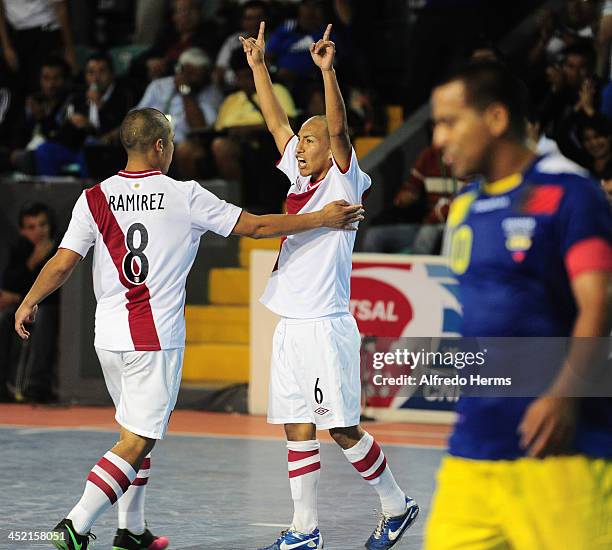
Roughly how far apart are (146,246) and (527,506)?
3294mm

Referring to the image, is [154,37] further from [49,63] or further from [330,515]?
[330,515]

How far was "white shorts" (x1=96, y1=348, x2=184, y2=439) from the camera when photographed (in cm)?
679

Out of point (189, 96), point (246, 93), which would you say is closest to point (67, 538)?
point (246, 93)

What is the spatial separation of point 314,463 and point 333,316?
756mm

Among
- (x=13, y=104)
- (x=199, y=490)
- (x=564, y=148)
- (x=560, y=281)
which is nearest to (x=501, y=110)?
(x=560, y=281)

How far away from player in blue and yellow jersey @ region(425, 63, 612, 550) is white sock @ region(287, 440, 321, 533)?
297cm

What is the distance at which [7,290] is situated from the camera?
14.6 meters

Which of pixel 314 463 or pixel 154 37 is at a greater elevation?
pixel 154 37

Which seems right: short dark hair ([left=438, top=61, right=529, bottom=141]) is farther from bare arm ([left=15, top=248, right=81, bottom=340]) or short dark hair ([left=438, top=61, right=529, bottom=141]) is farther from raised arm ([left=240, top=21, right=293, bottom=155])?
raised arm ([left=240, top=21, right=293, bottom=155])

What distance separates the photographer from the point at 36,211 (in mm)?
14336

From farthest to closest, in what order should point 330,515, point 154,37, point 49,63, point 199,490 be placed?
point 154,37 → point 49,63 → point 199,490 → point 330,515

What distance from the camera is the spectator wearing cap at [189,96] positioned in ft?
52.5

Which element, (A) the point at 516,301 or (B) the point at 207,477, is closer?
(A) the point at 516,301

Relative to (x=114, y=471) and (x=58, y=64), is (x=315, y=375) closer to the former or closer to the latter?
(x=114, y=471)
